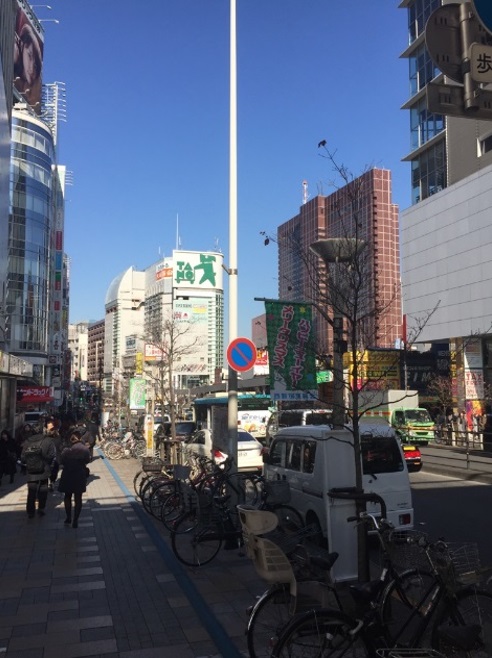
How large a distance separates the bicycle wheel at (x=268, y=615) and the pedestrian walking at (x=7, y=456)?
13154mm

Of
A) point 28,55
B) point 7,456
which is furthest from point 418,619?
point 28,55

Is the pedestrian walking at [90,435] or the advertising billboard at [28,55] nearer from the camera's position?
the pedestrian walking at [90,435]

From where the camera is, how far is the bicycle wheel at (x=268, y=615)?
439cm

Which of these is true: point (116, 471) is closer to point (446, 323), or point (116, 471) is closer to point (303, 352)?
point (303, 352)

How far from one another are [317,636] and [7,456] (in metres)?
14.2

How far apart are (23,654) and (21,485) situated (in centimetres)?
1217

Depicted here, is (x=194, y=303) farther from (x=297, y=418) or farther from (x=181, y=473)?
(x=181, y=473)

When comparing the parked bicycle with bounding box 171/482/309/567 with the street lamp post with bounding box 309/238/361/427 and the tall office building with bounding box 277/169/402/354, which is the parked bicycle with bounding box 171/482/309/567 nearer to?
the street lamp post with bounding box 309/238/361/427

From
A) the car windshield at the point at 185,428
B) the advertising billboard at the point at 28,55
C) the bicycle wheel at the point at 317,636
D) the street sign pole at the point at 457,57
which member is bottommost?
the bicycle wheel at the point at 317,636

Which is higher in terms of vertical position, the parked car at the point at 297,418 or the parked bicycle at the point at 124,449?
the parked car at the point at 297,418

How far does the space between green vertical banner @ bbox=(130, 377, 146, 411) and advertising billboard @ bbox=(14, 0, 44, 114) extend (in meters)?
49.6

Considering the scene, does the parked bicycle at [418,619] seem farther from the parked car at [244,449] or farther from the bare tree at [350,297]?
the parked car at [244,449]

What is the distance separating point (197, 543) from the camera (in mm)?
7434

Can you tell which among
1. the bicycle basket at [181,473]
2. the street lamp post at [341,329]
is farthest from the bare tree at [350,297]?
the bicycle basket at [181,473]
